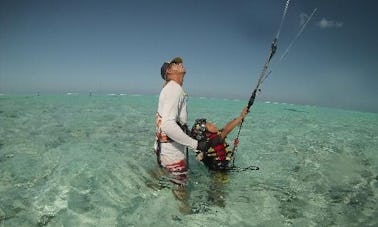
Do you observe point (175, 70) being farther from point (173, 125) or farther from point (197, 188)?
point (197, 188)

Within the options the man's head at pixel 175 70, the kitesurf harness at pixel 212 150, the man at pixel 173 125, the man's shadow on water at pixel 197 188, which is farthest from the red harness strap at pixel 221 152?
the man's head at pixel 175 70

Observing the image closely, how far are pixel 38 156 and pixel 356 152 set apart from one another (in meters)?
13.7

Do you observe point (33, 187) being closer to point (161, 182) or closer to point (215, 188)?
point (161, 182)

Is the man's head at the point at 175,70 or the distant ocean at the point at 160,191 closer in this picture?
the distant ocean at the point at 160,191

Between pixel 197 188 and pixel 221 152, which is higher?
pixel 221 152

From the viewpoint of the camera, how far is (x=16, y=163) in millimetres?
8930

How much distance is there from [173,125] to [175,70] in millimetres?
1111

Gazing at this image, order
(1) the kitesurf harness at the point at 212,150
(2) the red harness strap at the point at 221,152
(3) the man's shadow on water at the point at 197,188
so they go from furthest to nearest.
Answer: (2) the red harness strap at the point at 221,152
(1) the kitesurf harness at the point at 212,150
(3) the man's shadow on water at the point at 197,188

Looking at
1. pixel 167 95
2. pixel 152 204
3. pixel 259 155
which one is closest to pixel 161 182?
pixel 152 204

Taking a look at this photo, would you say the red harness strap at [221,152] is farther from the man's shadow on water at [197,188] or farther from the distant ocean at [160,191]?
the distant ocean at [160,191]

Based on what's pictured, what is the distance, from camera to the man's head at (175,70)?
609 centimetres

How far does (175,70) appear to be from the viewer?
6.08 m

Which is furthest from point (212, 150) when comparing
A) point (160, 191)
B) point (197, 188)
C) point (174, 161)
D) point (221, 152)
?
point (160, 191)

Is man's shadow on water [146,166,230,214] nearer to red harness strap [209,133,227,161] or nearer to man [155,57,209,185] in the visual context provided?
man [155,57,209,185]
